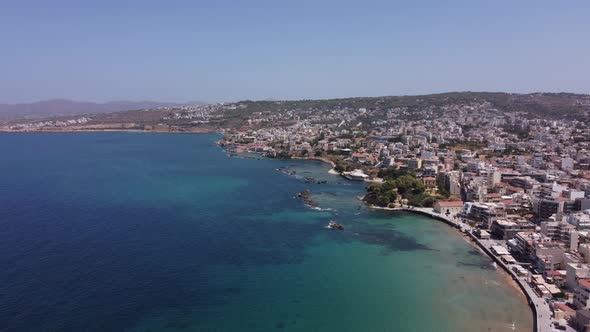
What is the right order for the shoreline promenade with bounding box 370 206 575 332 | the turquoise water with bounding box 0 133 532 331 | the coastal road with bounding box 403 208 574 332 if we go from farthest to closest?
the turquoise water with bounding box 0 133 532 331
the shoreline promenade with bounding box 370 206 575 332
the coastal road with bounding box 403 208 574 332

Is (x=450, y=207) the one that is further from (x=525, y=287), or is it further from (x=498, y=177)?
(x=525, y=287)

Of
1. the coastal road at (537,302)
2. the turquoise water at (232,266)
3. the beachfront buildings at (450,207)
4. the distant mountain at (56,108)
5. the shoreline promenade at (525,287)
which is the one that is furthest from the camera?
the distant mountain at (56,108)

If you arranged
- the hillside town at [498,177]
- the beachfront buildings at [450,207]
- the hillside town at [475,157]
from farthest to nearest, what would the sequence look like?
1. the beachfront buildings at [450,207]
2. the hillside town at [475,157]
3. the hillside town at [498,177]

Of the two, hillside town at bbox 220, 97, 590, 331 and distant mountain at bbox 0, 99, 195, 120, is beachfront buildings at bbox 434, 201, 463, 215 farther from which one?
distant mountain at bbox 0, 99, 195, 120

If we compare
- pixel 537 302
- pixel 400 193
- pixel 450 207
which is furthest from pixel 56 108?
pixel 537 302

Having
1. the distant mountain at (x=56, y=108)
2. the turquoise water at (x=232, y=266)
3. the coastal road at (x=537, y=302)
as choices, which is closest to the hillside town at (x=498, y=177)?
the coastal road at (x=537, y=302)

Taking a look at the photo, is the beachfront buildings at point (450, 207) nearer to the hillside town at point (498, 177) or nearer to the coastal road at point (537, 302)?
the hillside town at point (498, 177)

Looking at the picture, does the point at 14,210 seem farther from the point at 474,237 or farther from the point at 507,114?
the point at 507,114

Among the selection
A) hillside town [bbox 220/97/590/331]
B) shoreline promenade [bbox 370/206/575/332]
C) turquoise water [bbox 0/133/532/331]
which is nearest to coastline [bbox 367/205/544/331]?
shoreline promenade [bbox 370/206/575/332]

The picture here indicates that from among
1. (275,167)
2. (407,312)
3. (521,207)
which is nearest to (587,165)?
(521,207)
